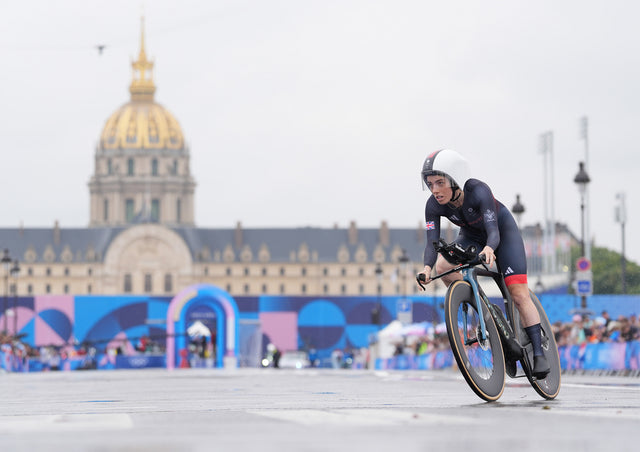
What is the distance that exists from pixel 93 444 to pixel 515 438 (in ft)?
5.51

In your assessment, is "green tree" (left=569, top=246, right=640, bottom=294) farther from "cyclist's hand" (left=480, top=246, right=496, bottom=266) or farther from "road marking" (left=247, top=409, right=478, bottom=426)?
"road marking" (left=247, top=409, right=478, bottom=426)

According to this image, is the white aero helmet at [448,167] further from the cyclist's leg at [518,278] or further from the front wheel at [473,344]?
the front wheel at [473,344]

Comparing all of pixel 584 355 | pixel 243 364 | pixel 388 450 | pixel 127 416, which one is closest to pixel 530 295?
pixel 127 416

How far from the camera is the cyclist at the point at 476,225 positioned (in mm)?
9141

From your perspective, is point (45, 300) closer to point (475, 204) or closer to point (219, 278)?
point (219, 278)

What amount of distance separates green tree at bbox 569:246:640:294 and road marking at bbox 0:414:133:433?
12852cm

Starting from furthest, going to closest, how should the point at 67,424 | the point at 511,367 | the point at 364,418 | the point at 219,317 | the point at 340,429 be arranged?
1. the point at 219,317
2. the point at 511,367
3. the point at 364,418
4. the point at 67,424
5. the point at 340,429

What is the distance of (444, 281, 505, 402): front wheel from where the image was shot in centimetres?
854

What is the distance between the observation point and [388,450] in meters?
4.90

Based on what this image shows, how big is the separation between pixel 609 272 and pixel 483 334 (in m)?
140

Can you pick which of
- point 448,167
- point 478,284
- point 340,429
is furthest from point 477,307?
point 340,429

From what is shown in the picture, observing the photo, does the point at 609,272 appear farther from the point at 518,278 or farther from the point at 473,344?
the point at 473,344

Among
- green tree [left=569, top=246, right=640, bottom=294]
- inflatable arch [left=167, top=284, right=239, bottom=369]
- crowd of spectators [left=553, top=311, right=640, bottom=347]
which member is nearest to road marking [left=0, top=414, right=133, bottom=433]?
crowd of spectators [left=553, top=311, right=640, bottom=347]

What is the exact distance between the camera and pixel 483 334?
891 cm
